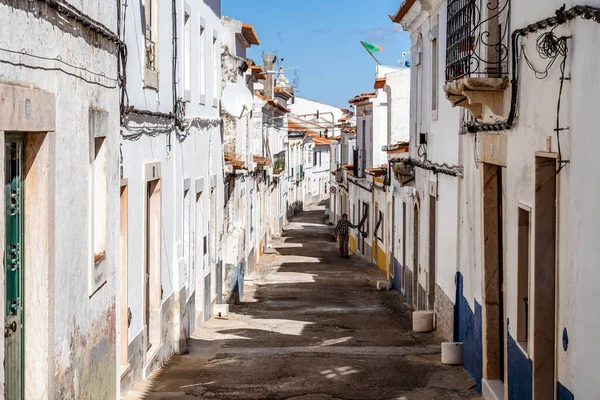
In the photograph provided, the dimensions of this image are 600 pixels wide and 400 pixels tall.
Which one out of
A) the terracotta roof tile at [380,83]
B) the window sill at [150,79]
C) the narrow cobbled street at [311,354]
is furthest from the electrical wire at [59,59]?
the terracotta roof tile at [380,83]

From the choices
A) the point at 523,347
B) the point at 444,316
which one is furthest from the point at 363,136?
the point at 523,347

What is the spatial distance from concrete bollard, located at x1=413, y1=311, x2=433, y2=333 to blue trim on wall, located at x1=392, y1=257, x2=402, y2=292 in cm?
601

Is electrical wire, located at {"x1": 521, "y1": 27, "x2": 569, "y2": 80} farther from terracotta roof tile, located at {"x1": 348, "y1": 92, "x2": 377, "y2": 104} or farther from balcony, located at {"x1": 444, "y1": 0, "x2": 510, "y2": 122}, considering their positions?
terracotta roof tile, located at {"x1": 348, "y1": 92, "x2": 377, "y2": 104}

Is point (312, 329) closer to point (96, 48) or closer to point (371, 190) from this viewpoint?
point (96, 48)

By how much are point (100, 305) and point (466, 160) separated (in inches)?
230

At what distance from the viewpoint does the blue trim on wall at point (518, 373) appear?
8.15 m

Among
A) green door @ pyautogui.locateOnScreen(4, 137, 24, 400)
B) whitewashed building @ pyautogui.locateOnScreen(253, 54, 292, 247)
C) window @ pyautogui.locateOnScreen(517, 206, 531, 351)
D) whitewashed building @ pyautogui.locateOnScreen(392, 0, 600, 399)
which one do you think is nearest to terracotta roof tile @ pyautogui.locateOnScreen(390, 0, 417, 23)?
whitewashed building @ pyautogui.locateOnScreen(392, 0, 600, 399)

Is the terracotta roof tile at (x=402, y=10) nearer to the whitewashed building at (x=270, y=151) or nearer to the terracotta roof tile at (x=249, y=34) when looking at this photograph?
the terracotta roof tile at (x=249, y=34)

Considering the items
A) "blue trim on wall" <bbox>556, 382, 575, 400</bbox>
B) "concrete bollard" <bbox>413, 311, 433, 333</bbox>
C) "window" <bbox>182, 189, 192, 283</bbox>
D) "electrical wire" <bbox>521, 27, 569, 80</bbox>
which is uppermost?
"electrical wire" <bbox>521, 27, 569, 80</bbox>

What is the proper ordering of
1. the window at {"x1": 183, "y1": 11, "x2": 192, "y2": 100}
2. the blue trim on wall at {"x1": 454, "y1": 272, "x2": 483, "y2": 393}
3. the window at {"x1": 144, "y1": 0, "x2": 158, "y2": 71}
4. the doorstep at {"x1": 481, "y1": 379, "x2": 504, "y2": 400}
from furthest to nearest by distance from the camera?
1. the window at {"x1": 183, "y1": 11, "x2": 192, "y2": 100}
2. the window at {"x1": 144, "y1": 0, "x2": 158, "y2": 71}
3. the blue trim on wall at {"x1": 454, "y1": 272, "x2": 483, "y2": 393}
4. the doorstep at {"x1": 481, "y1": 379, "x2": 504, "y2": 400}

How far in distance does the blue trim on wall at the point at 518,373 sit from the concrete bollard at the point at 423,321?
6.53 metres

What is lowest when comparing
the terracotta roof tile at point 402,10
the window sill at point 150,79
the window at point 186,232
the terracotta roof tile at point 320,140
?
the window at point 186,232

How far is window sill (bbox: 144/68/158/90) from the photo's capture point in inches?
429

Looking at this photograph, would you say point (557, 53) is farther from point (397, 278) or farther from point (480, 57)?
point (397, 278)
